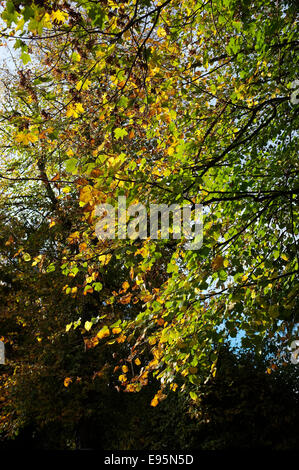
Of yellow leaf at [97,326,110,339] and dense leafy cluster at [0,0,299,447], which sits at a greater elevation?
dense leafy cluster at [0,0,299,447]

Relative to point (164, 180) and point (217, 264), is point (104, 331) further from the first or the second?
point (164, 180)

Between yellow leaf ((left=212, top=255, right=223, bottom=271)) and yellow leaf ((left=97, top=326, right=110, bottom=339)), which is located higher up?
yellow leaf ((left=212, top=255, right=223, bottom=271))

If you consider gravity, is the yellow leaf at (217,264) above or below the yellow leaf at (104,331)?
above

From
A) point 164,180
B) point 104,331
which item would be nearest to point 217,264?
point 164,180

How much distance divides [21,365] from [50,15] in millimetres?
8676

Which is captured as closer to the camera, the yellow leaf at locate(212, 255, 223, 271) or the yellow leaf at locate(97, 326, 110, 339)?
the yellow leaf at locate(212, 255, 223, 271)

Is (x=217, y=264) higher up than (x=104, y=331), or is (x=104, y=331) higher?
(x=217, y=264)

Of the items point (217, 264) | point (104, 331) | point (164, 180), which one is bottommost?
point (104, 331)

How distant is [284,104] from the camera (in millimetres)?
5105

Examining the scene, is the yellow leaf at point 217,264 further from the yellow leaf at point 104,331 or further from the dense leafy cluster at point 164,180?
the yellow leaf at point 104,331

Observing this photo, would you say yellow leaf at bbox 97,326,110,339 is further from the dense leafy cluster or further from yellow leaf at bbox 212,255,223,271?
yellow leaf at bbox 212,255,223,271

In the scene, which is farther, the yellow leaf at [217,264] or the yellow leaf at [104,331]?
the yellow leaf at [104,331]

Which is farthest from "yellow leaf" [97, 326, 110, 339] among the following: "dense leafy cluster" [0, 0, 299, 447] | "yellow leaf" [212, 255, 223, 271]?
"yellow leaf" [212, 255, 223, 271]

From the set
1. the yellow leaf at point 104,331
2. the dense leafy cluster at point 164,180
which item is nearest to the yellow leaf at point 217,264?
the dense leafy cluster at point 164,180
